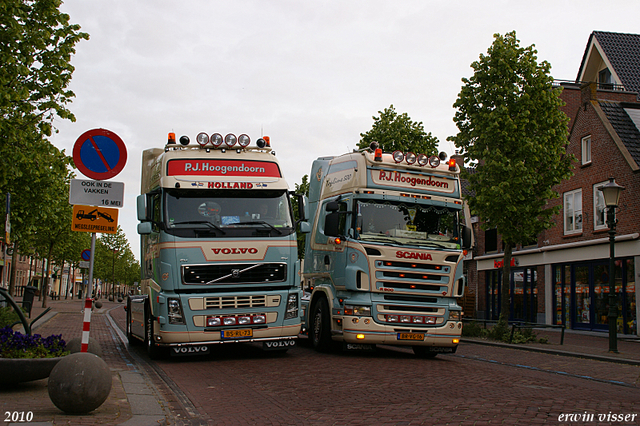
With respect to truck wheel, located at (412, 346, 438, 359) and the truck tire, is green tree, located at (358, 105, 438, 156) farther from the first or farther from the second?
the truck tire

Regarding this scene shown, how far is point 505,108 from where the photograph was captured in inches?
754

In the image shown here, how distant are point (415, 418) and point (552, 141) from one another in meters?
15.4

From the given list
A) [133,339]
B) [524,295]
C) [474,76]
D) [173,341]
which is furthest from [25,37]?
[524,295]

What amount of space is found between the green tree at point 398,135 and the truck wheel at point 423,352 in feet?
47.3

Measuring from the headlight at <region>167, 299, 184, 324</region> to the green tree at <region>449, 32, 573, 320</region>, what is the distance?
1166 cm

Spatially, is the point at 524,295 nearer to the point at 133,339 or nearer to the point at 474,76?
the point at 474,76

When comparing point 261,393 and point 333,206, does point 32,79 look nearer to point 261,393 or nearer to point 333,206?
point 333,206

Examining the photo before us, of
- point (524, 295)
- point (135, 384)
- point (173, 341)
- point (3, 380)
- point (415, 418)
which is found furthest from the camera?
point (524, 295)

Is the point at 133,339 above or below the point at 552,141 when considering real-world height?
below

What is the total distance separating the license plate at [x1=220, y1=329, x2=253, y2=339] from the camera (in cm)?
1069

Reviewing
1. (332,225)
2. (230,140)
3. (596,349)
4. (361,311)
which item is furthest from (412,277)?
(596,349)

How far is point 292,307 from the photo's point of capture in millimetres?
11258

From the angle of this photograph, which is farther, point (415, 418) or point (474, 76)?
point (474, 76)

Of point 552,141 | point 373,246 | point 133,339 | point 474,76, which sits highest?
point 474,76
